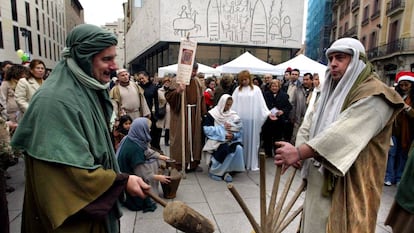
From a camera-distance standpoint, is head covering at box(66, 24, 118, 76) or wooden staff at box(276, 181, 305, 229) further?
wooden staff at box(276, 181, 305, 229)

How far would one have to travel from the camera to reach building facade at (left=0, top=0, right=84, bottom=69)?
26094 mm

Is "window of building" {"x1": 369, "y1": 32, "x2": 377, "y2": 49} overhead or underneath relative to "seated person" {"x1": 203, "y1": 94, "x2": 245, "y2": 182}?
overhead

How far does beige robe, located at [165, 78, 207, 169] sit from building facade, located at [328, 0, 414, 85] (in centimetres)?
2431

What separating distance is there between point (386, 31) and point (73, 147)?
104ft

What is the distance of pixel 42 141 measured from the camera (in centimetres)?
119

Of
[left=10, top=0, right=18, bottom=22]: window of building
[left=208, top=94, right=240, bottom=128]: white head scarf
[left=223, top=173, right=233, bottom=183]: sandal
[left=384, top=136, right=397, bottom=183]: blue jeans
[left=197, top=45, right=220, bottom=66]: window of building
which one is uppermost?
[left=10, top=0, right=18, bottom=22]: window of building

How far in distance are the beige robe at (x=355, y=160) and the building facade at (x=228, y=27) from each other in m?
17.6

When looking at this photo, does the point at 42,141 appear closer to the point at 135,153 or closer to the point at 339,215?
the point at 339,215

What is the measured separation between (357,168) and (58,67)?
1.77 metres

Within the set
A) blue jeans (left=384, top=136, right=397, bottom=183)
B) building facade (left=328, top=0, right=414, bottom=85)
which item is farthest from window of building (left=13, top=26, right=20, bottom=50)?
building facade (left=328, top=0, right=414, bottom=85)

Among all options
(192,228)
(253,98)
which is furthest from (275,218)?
(253,98)

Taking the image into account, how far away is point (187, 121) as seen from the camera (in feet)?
16.5

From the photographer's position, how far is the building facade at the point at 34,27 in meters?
26.1

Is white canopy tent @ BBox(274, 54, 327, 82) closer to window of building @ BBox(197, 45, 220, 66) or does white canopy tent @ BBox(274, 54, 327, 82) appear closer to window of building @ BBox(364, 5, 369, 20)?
window of building @ BBox(197, 45, 220, 66)
